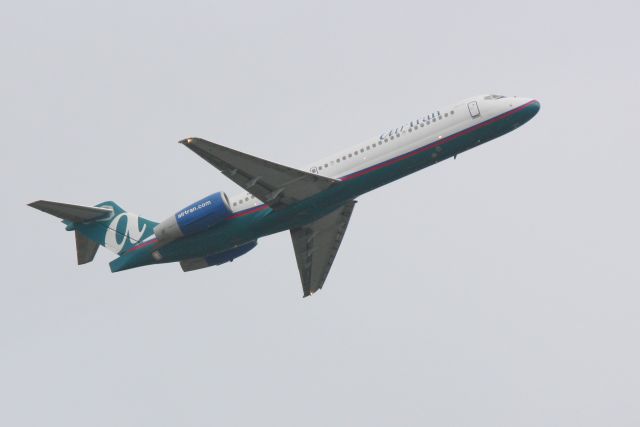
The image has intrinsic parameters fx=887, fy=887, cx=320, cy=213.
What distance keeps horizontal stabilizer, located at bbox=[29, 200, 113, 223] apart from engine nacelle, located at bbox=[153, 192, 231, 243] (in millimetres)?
5522

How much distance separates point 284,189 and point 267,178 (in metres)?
0.98

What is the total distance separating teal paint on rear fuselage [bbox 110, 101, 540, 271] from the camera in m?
41.5

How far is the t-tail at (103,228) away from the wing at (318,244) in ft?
26.2

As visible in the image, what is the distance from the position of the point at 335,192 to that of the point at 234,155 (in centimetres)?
515

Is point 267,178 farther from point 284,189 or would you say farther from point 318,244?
point 318,244

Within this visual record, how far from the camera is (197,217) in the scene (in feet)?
142

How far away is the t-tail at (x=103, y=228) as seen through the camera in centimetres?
4669

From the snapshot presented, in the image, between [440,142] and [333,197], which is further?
[333,197]

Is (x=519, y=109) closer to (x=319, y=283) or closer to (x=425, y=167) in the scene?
(x=425, y=167)

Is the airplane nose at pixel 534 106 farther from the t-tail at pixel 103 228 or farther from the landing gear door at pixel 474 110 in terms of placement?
the t-tail at pixel 103 228

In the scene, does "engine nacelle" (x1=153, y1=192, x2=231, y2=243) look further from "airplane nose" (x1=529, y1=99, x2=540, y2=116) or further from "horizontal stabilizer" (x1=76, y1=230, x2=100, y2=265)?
"airplane nose" (x1=529, y1=99, x2=540, y2=116)

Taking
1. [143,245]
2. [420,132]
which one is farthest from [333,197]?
[143,245]

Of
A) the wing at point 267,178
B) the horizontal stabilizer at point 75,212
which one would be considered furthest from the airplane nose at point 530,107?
the horizontal stabilizer at point 75,212

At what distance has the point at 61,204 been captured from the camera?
148 ft
